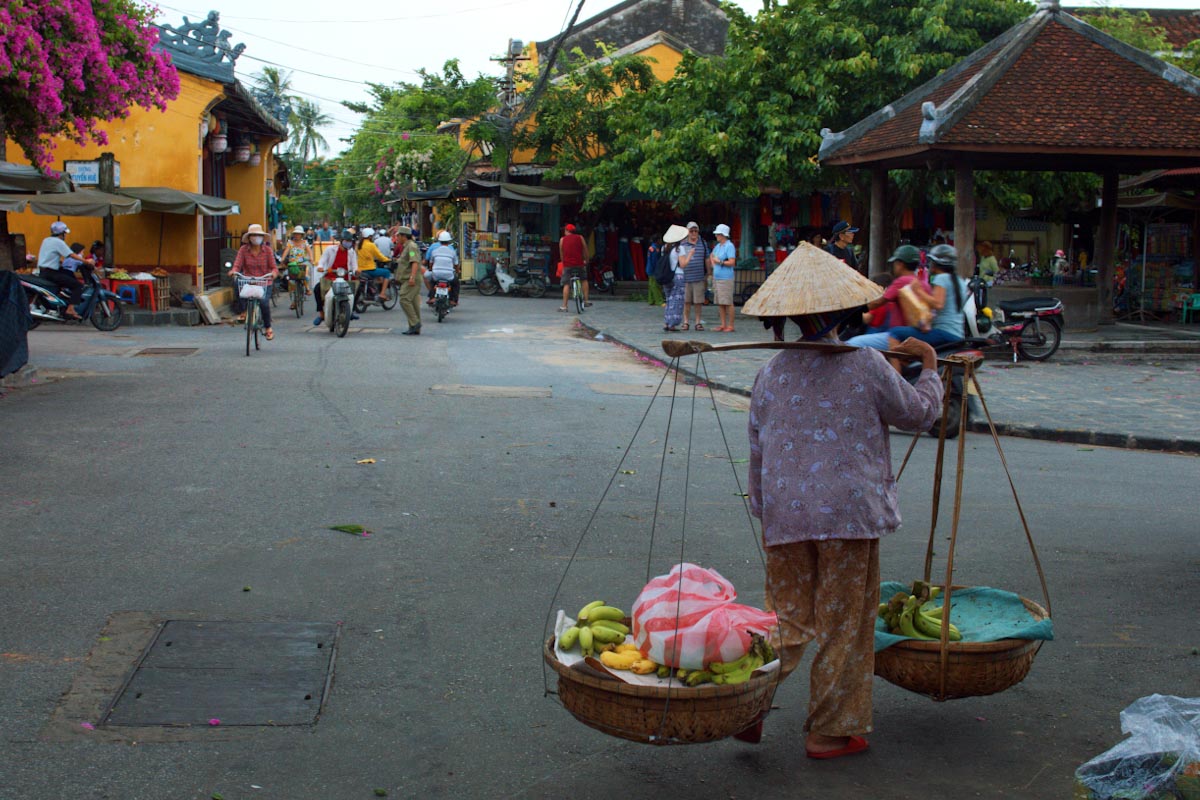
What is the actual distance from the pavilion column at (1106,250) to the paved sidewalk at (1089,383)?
50 cm

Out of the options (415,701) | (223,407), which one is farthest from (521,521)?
(223,407)

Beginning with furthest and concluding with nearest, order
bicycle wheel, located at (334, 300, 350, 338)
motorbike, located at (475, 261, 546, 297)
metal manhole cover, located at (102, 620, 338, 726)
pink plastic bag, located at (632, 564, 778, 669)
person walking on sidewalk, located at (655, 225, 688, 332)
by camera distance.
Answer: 1. motorbike, located at (475, 261, 546, 297)
2. person walking on sidewalk, located at (655, 225, 688, 332)
3. bicycle wheel, located at (334, 300, 350, 338)
4. metal manhole cover, located at (102, 620, 338, 726)
5. pink plastic bag, located at (632, 564, 778, 669)

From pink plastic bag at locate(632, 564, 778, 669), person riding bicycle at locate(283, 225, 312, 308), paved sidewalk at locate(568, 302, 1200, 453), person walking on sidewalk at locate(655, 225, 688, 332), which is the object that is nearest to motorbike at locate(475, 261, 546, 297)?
person riding bicycle at locate(283, 225, 312, 308)

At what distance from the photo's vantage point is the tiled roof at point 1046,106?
57.3 ft

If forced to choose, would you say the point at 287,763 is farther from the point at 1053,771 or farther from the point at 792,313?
the point at 1053,771

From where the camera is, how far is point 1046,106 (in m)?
18.2

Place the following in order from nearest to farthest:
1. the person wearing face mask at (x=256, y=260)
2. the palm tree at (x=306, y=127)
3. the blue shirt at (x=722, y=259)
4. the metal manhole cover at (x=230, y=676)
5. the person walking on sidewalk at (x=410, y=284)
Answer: the metal manhole cover at (x=230, y=676)
the person wearing face mask at (x=256, y=260)
the person walking on sidewalk at (x=410, y=284)
the blue shirt at (x=722, y=259)
the palm tree at (x=306, y=127)

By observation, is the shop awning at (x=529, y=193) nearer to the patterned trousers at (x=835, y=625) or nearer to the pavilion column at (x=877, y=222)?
the pavilion column at (x=877, y=222)

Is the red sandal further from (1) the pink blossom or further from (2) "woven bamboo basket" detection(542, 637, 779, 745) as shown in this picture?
A: (1) the pink blossom

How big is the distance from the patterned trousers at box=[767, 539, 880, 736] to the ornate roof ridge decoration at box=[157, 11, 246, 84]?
21.8m

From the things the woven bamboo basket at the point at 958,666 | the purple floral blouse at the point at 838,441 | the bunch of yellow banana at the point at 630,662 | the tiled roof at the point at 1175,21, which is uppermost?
the tiled roof at the point at 1175,21

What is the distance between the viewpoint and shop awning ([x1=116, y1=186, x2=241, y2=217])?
21750mm

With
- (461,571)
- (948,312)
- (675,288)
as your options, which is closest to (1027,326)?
(675,288)

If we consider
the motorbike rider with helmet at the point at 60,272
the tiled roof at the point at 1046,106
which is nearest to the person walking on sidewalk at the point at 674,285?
the tiled roof at the point at 1046,106
